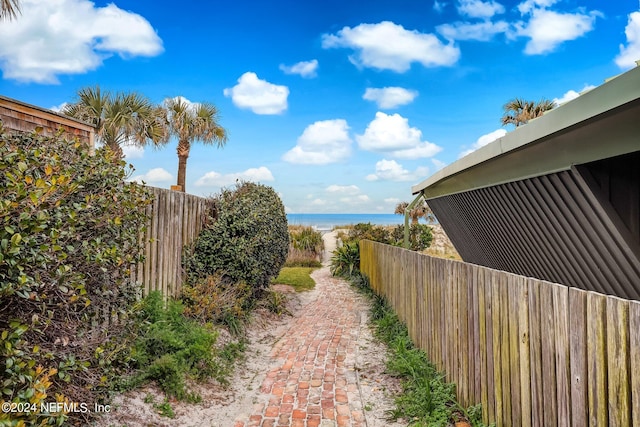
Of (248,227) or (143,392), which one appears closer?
(143,392)

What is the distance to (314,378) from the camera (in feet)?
16.9

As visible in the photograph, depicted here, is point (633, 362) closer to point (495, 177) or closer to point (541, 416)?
point (541, 416)

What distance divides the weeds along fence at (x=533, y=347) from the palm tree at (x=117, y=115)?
18.7m

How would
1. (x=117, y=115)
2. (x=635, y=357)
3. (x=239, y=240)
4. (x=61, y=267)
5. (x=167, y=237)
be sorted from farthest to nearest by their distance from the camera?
(x=117, y=115)
(x=239, y=240)
(x=167, y=237)
(x=61, y=267)
(x=635, y=357)

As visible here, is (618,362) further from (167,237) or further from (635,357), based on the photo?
(167,237)

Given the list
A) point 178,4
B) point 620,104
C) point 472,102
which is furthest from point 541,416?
point 472,102

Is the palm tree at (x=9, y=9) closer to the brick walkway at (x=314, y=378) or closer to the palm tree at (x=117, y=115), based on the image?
the brick walkway at (x=314, y=378)

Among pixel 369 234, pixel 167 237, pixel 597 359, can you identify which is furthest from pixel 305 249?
pixel 597 359

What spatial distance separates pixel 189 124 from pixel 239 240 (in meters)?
19.4

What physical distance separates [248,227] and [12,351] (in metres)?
5.11

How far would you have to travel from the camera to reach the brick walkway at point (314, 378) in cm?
411

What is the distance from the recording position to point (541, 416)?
9.06 feet

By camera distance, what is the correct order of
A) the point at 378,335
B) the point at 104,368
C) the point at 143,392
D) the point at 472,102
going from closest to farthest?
the point at 104,368, the point at 143,392, the point at 378,335, the point at 472,102

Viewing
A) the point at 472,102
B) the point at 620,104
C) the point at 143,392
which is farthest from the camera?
the point at 472,102
